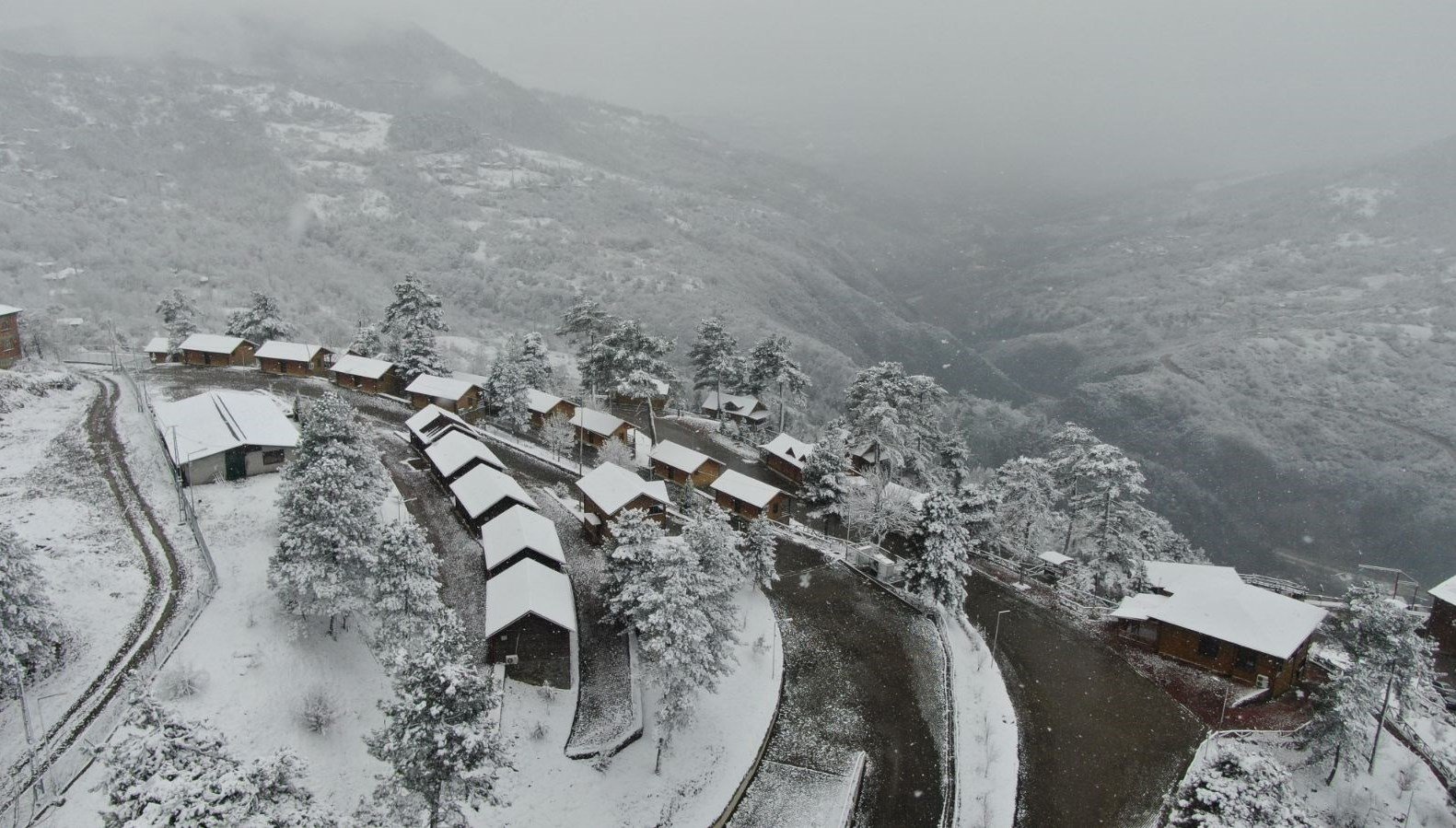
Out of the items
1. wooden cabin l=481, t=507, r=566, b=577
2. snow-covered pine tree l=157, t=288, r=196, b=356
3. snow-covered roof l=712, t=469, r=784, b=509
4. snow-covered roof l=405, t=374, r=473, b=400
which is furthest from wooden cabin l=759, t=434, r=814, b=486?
snow-covered pine tree l=157, t=288, r=196, b=356

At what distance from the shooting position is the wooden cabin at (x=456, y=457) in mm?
44312

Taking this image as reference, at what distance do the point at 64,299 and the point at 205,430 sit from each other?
8056 cm

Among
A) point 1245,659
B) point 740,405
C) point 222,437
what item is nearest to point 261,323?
point 222,437

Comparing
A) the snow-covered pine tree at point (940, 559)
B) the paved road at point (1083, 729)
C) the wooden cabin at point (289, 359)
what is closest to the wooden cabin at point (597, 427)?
the snow-covered pine tree at point (940, 559)

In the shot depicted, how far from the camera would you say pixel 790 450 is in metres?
59.2

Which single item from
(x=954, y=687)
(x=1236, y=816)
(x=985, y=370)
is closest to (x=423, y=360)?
(x=954, y=687)

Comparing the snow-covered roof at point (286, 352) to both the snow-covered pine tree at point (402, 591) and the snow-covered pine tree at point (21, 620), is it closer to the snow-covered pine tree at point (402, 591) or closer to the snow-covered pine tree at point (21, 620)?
the snow-covered pine tree at point (21, 620)

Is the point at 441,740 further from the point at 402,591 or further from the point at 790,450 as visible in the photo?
the point at 790,450

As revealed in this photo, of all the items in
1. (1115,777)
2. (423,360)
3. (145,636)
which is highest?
(1115,777)

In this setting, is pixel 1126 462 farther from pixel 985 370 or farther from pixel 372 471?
pixel 985 370

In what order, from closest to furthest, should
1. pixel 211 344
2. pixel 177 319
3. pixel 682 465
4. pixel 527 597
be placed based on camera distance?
pixel 527 597 → pixel 682 465 → pixel 211 344 → pixel 177 319

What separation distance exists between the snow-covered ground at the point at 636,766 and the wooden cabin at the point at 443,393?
3728cm

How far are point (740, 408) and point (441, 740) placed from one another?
197ft

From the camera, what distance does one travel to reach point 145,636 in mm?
24703
